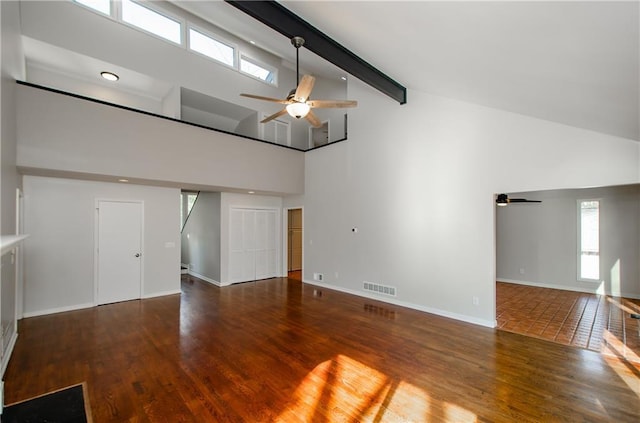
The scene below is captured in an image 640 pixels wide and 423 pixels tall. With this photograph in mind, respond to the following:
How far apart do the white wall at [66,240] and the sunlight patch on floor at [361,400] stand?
4878 millimetres

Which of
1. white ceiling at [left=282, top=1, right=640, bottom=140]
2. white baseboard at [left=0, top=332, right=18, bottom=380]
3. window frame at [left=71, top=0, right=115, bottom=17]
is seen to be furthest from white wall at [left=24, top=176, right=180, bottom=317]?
white ceiling at [left=282, top=1, right=640, bottom=140]

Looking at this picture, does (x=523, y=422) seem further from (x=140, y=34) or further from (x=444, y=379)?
(x=140, y=34)

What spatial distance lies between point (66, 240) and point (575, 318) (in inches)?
357

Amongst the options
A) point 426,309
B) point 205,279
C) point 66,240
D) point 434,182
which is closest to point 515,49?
point 434,182

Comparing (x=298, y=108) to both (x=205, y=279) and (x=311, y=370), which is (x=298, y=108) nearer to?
(x=311, y=370)

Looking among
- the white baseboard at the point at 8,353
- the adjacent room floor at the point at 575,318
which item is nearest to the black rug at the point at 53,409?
the white baseboard at the point at 8,353

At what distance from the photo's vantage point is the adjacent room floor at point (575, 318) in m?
3.69

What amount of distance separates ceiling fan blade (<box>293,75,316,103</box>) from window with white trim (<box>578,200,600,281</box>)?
23.3ft

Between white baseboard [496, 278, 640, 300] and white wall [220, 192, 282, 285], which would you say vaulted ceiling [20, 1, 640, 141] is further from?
white baseboard [496, 278, 640, 300]

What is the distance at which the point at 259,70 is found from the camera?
7.61 meters

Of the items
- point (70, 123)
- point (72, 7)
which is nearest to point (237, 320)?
point (70, 123)

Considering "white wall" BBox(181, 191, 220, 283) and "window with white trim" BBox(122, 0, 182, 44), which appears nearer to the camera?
"window with white trim" BBox(122, 0, 182, 44)

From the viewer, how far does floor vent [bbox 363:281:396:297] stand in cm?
564

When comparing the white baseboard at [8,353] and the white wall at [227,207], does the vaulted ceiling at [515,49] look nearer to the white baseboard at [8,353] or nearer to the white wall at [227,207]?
the white wall at [227,207]
